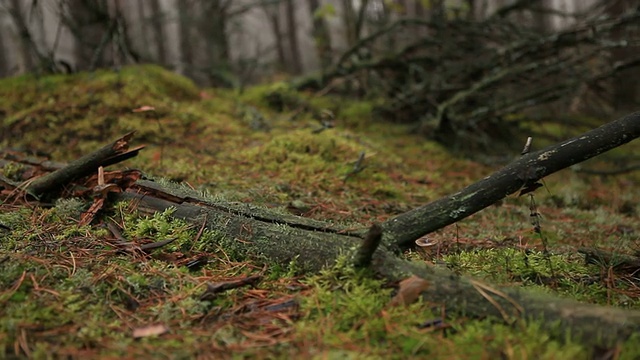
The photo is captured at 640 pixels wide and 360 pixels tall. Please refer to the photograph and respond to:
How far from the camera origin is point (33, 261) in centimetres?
223

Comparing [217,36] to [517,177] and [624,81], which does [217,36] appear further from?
[517,177]

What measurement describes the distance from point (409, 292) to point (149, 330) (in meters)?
1.13

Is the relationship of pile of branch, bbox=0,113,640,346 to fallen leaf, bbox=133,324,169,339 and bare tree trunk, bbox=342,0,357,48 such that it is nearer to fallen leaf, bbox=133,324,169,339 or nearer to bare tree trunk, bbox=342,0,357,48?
fallen leaf, bbox=133,324,169,339

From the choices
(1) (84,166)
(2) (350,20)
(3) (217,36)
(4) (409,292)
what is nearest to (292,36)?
(3) (217,36)

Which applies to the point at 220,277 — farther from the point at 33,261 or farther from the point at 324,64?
the point at 324,64

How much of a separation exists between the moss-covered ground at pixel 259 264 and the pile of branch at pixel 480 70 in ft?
4.00

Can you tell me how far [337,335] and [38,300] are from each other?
1331mm

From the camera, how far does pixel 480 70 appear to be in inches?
260

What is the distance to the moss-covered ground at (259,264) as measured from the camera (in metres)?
1.74

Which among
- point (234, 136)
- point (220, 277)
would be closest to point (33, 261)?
point (220, 277)

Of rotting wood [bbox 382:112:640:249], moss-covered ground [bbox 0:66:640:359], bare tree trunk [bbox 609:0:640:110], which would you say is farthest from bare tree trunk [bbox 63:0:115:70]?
bare tree trunk [bbox 609:0:640:110]

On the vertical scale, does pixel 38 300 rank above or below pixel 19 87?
below

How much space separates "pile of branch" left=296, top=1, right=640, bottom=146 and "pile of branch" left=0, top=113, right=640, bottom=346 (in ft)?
12.3

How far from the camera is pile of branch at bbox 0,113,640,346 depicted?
1790mm
